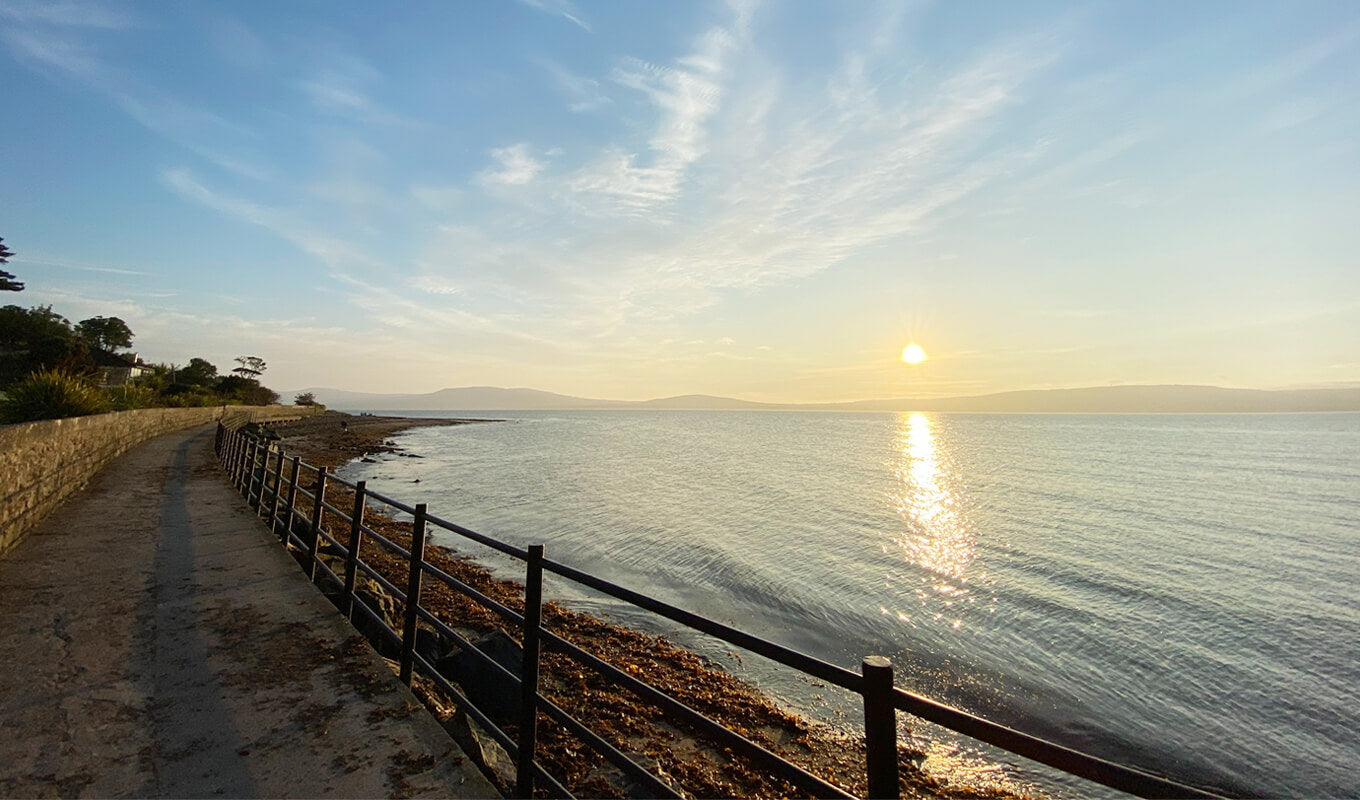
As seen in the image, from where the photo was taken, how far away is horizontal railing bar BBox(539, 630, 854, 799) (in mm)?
2213

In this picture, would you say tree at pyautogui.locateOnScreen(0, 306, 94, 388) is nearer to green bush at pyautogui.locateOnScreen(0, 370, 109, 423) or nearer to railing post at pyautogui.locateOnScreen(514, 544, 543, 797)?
green bush at pyautogui.locateOnScreen(0, 370, 109, 423)

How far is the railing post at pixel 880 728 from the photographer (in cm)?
203

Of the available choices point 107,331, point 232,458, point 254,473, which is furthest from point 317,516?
point 107,331

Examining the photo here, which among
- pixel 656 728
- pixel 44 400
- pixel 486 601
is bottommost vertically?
pixel 656 728

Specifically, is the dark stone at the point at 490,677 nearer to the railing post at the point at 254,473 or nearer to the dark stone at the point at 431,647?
the dark stone at the point at 431,647

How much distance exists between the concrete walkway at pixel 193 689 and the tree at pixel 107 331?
88.6 metres

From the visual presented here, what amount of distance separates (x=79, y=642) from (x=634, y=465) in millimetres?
41820

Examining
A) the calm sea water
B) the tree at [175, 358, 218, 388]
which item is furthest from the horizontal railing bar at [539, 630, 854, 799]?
the tree at [175, 358, 218, 388]

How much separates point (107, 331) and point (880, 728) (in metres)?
100

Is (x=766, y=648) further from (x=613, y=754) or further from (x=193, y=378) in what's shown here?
(x=193, y=378)

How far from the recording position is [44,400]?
16203mm

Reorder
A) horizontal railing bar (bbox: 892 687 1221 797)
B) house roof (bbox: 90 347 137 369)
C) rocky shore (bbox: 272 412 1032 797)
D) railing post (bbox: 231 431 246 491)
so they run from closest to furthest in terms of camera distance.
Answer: horizontal railing bar (bbox: 892 687 1221 797) → rocky shore (bbox: 272 412 1032 797) → railing post (bbox: 231 431 246 491) → house roof (bbox: 90 347 137 369)

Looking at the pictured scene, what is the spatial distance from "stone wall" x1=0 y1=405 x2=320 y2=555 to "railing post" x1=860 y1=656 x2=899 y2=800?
10420 mm

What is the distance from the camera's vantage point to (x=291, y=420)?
248ft
